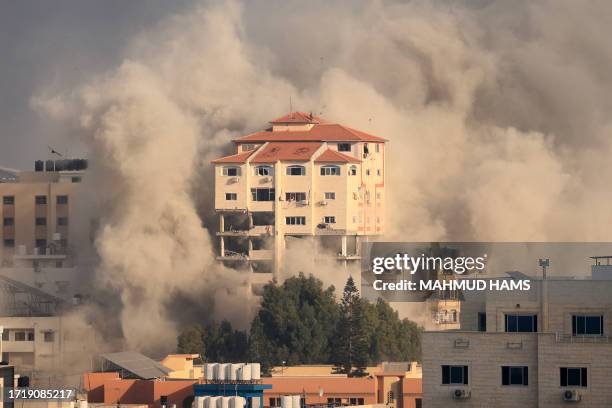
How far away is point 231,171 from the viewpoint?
15262 cm

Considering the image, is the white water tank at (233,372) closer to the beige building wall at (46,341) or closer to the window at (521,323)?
the window at (521,323)

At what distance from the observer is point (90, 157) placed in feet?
513

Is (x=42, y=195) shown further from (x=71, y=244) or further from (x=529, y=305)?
(x=529, y=305)

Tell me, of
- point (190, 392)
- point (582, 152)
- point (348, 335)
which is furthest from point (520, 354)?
point (582, 152)

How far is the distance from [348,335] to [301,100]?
3377 cm

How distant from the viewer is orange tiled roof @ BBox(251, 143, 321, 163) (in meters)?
152

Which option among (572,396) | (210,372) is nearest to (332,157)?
(210,372)

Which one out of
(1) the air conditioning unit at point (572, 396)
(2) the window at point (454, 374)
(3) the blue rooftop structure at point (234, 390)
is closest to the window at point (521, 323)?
(2) the window at point (454, 374)

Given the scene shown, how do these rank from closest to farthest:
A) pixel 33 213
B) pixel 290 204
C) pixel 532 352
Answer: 1. pixel 532 352
2. pixel 290 204
3. pixel 33 213

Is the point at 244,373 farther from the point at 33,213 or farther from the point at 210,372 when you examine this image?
the point at 33,213

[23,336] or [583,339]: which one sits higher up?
[23,336]

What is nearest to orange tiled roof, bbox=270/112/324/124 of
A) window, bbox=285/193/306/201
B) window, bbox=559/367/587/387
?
window, bbox=285/193/306/201

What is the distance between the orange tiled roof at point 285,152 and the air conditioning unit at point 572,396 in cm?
7998

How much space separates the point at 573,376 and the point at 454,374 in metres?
2.80
